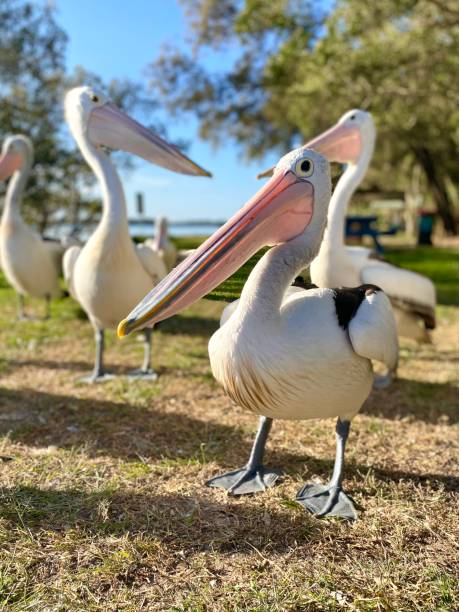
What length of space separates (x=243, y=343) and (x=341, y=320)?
44cm

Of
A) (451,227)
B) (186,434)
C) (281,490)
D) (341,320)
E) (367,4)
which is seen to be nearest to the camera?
(341,320)

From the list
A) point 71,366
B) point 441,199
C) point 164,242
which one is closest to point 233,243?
point 71,366

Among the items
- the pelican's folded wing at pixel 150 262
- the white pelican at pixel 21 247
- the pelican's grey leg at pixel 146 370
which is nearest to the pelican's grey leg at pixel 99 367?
the pelican's grey leg at pixel 146 370

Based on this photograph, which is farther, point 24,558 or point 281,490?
point 281,490

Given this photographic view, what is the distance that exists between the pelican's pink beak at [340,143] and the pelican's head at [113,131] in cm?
117

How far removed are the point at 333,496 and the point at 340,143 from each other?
2717mm

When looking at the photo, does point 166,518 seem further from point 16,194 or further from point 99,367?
point 16,194

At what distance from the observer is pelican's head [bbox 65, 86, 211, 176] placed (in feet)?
11.0

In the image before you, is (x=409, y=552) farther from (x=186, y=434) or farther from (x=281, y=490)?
(x=186, y=434)

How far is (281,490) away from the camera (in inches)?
101

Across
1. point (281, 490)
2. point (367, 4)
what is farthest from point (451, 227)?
point (281, 490)

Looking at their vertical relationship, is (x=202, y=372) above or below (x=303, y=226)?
below

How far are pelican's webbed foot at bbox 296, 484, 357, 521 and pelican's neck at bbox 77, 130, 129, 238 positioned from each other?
86.8 inches

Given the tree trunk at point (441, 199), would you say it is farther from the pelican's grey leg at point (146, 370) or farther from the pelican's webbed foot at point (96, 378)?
the pelican's webbed foot at point (96, 378)
